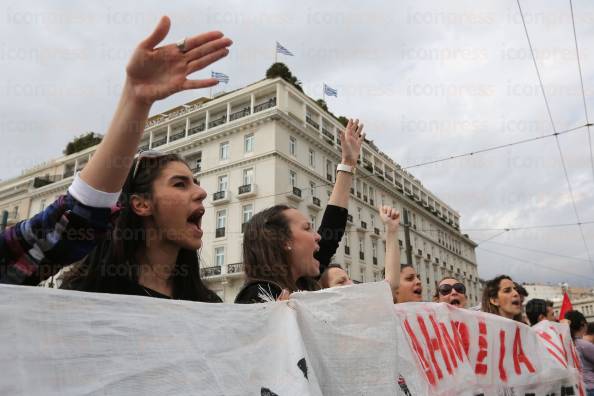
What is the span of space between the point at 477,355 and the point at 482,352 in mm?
80

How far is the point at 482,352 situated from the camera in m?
2.91

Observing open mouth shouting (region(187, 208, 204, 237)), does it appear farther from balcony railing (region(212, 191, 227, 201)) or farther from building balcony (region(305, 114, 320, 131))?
building balcony (region(305, 114, 320, 131))

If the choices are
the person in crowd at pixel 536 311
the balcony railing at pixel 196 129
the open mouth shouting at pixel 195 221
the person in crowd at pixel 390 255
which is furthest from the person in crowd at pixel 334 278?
the balcony railing at pixel 196 129

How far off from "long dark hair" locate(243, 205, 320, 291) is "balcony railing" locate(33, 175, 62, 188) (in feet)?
138

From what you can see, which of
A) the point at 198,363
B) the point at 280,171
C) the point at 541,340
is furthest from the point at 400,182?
the point at 198,363

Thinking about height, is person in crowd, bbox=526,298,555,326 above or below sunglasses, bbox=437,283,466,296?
below

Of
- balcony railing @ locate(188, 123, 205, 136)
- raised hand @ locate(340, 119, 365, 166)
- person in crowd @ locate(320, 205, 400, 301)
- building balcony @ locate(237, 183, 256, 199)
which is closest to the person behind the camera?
person in crowd @ locate(320, 205, 400, 301)

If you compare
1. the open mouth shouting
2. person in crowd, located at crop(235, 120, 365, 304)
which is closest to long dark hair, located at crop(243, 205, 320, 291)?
person in crowd, located at crop(235, 120, 365, 304)

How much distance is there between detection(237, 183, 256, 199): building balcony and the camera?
86.2 feet

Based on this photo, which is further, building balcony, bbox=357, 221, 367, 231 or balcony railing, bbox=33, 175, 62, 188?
balcony railing, bbox=33, 175, 62, 188

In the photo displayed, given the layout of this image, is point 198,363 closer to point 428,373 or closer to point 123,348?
point 123,348

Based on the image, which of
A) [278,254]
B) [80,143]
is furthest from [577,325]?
[80,143]

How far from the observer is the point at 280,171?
26.7m

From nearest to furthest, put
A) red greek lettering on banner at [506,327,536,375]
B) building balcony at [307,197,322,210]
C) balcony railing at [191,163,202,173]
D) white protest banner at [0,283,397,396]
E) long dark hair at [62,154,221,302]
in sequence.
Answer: white protest banner at [0,283,397,396] < long dark hair at [62,154,221,302] < red greek lettering on banner at [506,327,536,375] < building balcony at [307,197,322,210] < balcony railing at [191,163,202,173]
